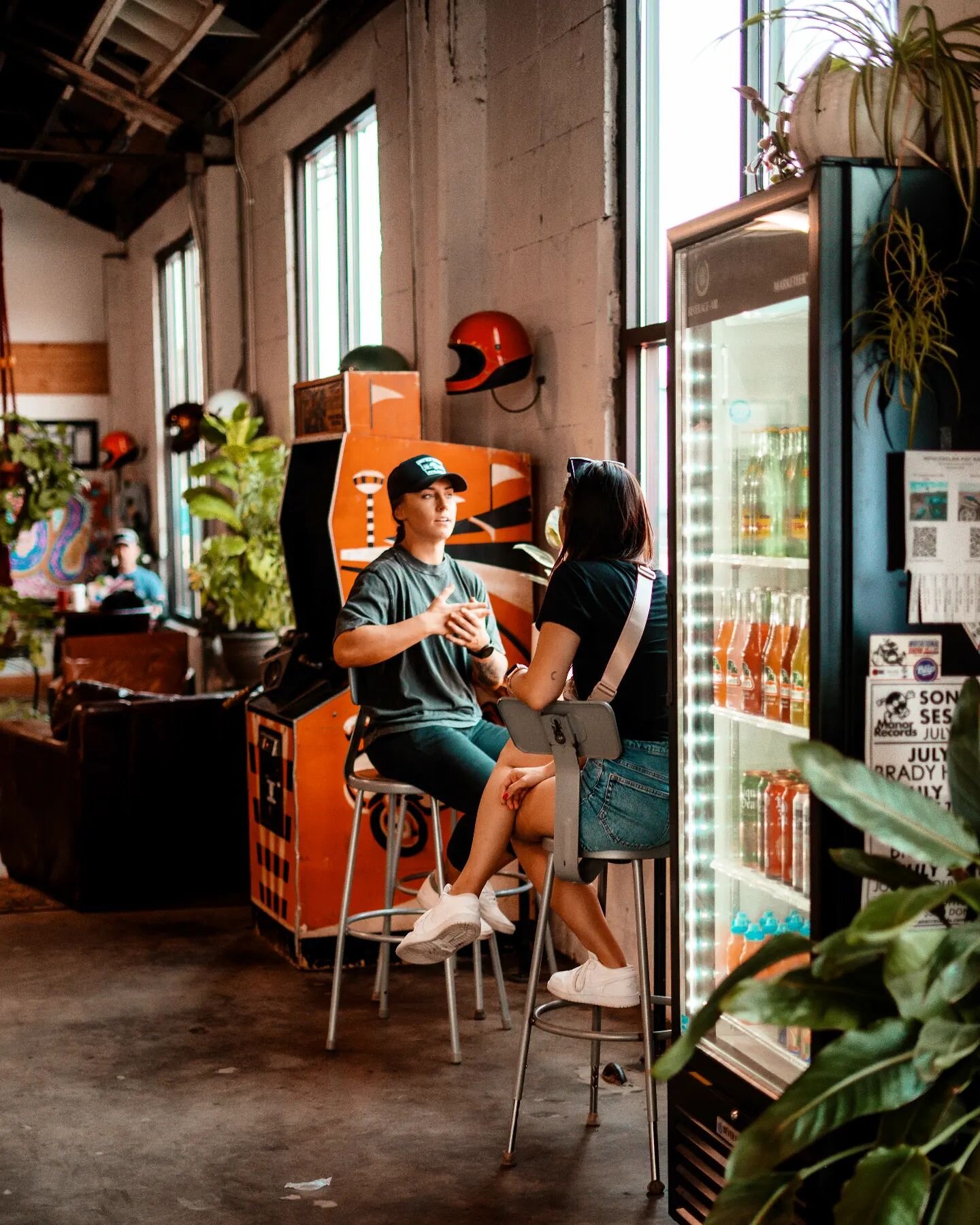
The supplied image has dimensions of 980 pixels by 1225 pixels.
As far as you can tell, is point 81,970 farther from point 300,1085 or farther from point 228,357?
point 228,357

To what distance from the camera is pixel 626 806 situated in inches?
123

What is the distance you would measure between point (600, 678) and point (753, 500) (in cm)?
57

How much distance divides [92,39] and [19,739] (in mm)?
4369

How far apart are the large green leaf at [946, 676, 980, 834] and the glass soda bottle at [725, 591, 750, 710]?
78 cm

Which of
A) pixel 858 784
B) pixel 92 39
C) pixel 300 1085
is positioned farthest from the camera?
pixel 92 39

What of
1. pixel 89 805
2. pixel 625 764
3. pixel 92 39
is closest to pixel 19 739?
pixel 89 805

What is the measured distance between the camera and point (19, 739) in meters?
5.72

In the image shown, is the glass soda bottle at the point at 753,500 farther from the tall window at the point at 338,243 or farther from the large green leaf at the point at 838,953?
the tall window at the point at 338,243

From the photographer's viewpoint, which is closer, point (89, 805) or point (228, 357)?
point (89, 805)

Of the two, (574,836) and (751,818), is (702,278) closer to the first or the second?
(751,818)

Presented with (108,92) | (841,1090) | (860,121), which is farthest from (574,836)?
(108,92)

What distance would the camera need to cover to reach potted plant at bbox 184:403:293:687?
7.69 metres

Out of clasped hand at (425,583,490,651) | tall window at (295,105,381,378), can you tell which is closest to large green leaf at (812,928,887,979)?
clasped hand at (425,583,490,651)

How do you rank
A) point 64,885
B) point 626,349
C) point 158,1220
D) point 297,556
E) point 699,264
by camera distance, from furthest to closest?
point 64,885
point 297,556
point 626,349
point 158,1220
point 699,264
